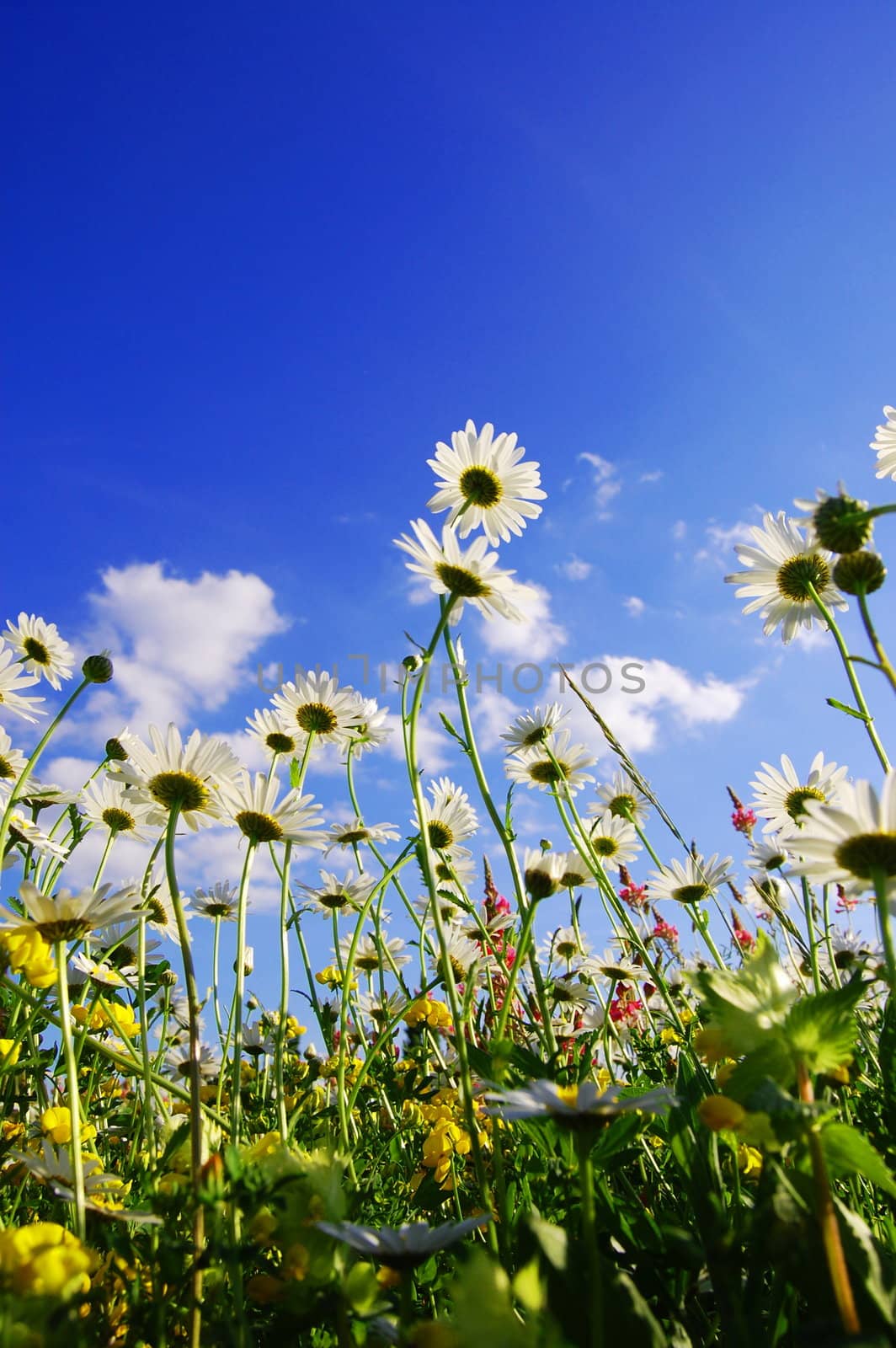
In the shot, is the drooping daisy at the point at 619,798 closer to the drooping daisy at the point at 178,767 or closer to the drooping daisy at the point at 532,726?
the drooping daisy at the point at 532,726

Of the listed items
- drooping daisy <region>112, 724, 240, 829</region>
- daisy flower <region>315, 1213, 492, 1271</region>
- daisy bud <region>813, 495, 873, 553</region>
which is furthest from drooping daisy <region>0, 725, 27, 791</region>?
daisy bud <region>813, 495, 873, 553</region>

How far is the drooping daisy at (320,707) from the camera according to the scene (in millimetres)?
2467

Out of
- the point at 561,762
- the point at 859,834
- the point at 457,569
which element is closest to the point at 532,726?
the point at 561,762

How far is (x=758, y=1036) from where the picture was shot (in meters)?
0.71

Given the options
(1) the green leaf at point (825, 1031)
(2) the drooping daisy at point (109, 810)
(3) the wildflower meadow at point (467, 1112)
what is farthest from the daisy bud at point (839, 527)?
(2) the drooping daisy at point (109, 810)

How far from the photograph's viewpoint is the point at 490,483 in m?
2.33

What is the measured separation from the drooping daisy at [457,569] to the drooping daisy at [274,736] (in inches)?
31.0

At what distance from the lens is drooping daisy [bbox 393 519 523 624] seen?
6.15 feet

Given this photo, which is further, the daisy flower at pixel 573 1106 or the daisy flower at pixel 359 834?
the daisy flower at pixel 359 834

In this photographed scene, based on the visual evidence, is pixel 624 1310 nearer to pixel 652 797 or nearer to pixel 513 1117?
pixel 513 1117

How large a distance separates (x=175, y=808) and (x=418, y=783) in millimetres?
425

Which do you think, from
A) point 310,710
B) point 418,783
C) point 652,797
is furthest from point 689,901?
point 418,783

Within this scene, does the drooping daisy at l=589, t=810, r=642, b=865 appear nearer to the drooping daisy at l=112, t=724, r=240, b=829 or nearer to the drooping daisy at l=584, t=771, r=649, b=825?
the drooping daisy at l=584, t=771, r=649, b=825

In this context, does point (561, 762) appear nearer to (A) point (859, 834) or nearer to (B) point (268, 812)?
(B) point (268, 812)
